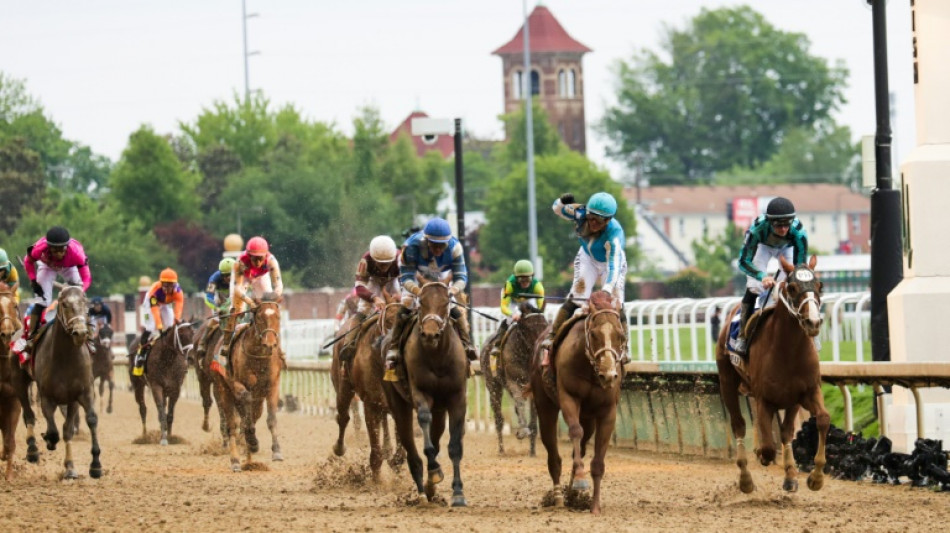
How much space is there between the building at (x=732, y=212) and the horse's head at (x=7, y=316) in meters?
108

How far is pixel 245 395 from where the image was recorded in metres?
18.7

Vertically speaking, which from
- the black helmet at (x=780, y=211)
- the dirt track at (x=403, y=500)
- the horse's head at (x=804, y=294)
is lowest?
the dirt track at (x=403, y=500)

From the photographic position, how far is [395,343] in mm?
14383

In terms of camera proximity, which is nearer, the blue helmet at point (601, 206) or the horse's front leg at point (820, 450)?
the horse's front leg at point (820, 450)

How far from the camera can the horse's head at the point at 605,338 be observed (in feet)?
41.9

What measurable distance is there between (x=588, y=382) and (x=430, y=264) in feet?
6.07

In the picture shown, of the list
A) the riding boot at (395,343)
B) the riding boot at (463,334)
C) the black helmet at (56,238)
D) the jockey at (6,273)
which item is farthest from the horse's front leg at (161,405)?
the riding boot at (463,334)

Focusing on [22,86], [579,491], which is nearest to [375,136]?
[22,86]

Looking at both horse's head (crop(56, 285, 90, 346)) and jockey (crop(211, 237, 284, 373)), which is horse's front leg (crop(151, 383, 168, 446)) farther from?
horse's head (crop(56, 285, 90, 346))

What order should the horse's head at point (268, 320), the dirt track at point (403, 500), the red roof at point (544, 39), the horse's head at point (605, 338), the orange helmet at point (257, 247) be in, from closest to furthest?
the dirt track at point (403, 500) < the horse's head at point (605, 338) < the horse's head at point (268, 320) < the orange helmet at point (257, 247) < the red roof at point (544, 39)

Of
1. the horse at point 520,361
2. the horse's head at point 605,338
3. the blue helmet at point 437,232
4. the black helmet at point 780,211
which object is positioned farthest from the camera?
the horse at point 520,361

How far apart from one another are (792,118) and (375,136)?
47.6 metres

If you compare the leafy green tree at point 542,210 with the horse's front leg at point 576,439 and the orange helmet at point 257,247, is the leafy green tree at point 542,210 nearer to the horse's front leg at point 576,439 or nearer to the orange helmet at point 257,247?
the orange helmet at point 257,247

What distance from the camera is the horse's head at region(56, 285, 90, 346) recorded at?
16.1 m
